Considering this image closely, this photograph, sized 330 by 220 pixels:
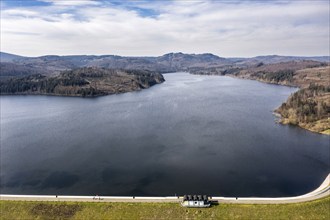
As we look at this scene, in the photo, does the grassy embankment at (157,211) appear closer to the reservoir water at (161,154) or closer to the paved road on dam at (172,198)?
the paved road on dam at (172,198)

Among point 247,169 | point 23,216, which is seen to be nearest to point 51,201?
point 23,216

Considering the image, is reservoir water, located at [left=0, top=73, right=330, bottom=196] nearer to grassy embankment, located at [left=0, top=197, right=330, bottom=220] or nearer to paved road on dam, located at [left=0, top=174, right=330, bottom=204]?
paved road on dam, located at [left=0, top=174, right=330, bottom=204]

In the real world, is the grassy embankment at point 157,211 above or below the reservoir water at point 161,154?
below

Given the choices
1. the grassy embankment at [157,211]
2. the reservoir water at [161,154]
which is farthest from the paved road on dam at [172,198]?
the reservoir water at [161,154]

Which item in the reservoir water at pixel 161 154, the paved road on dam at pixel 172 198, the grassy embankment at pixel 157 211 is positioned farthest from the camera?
the reservoir water at pixel 161 154

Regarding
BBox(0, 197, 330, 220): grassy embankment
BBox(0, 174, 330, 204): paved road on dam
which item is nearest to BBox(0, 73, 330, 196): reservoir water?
BBox(0, 174, 330, 204): paved road on dam

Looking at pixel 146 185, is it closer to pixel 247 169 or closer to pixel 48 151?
pixel 247 169
